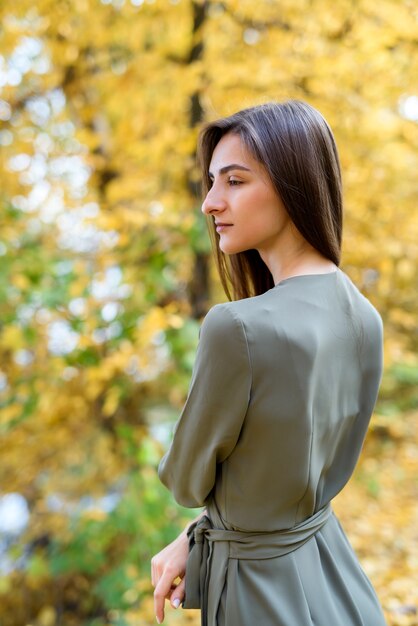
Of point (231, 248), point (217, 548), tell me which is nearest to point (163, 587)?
point (217, 548)

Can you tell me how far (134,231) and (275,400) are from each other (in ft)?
7.34

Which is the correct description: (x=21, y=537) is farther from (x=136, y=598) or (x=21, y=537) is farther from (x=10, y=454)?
(x=136, y=598)

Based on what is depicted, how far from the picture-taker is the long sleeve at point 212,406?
934 mm

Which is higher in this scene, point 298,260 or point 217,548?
point 298,260

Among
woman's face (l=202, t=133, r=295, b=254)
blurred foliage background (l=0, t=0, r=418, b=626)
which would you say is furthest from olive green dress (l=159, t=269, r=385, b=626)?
blurred foliage background (l=0, t=0, r=418, b=626)

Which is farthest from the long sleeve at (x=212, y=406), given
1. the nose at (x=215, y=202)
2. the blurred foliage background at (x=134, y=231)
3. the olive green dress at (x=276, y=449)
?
the blurred foliage background at (x=134, y=231)

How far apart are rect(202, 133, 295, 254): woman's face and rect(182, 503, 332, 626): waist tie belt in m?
0.48

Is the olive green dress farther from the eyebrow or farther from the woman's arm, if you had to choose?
the eyebrow

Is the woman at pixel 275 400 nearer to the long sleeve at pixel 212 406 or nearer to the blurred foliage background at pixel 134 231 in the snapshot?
the long sleeve at pixel 212 406

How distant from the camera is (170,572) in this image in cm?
114

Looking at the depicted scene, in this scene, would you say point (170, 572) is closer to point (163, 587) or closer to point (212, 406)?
point (163, 587)

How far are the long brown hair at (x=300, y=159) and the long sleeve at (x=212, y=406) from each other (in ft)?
0.81

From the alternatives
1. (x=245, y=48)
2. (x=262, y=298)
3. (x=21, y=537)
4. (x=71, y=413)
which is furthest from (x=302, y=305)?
(x=21, y=537)

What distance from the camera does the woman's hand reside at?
1.13 m
